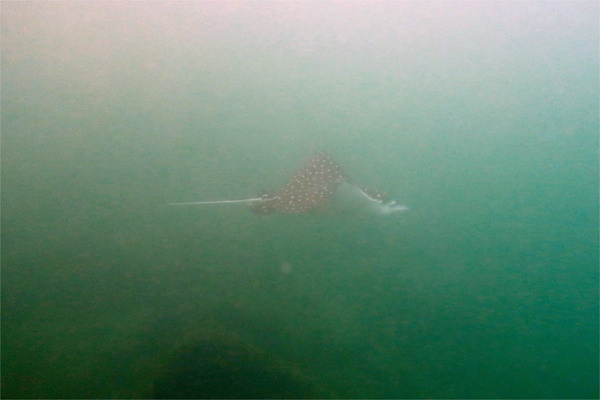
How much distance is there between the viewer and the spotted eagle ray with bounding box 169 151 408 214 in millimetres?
2158

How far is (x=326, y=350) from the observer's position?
2172 millimetres

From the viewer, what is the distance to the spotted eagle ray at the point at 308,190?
2.16 metres

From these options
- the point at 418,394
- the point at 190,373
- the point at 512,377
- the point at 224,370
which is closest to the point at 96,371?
the point at 190,373

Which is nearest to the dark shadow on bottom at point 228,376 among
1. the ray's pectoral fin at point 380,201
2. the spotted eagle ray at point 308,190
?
the spotted eagle ray at point 308,190

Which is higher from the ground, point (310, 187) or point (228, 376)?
point (310, 187)

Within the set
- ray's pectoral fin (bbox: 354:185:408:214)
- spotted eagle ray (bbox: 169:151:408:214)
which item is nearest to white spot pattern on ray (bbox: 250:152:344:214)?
spotted eagle ray (bbox: 169:151:408:214)

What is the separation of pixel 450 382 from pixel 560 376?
651 millimetres

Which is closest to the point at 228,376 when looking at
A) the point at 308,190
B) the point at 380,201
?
the point at 308,190

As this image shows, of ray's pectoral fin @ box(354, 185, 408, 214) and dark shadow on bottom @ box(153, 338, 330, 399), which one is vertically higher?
ray's pectoral fin @ box(354, 185, 408, 214)

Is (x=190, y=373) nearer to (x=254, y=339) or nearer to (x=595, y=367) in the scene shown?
(x=254, y=339)

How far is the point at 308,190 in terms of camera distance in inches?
85.2

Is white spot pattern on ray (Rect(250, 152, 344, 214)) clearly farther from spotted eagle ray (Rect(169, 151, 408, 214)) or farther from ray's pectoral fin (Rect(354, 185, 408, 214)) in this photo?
ray's pectoral fin (Rect(354, 185, 408, 214))

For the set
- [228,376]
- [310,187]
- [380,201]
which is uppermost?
[310,187]

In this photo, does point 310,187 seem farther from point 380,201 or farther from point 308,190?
point 380,201
